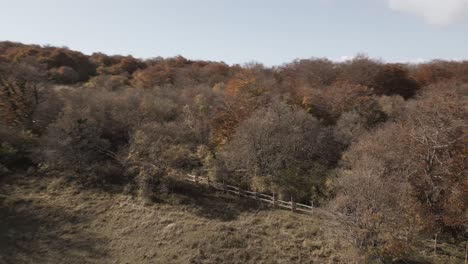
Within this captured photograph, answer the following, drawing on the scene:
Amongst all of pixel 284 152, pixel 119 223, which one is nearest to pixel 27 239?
pixel 119 223

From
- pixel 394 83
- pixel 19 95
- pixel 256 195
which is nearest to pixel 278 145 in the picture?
pixel 256 195

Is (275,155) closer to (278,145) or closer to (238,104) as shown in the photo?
(278,145)

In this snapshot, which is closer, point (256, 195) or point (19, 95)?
point (256, 195)

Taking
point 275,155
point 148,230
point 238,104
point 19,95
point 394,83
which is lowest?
point 148,230

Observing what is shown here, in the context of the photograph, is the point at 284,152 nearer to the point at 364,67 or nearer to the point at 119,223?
the point at 119,223

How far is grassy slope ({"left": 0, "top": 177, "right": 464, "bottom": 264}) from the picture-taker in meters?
20.9

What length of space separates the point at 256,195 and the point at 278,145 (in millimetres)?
4397

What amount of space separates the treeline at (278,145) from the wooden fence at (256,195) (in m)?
0.65

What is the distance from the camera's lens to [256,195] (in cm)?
2700

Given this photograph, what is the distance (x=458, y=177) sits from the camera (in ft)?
71.4

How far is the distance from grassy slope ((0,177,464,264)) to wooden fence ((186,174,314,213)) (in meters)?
0.71

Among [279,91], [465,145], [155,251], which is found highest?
[279,91]

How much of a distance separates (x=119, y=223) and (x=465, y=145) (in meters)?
24.8

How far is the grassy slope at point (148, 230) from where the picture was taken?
20.9 metres
